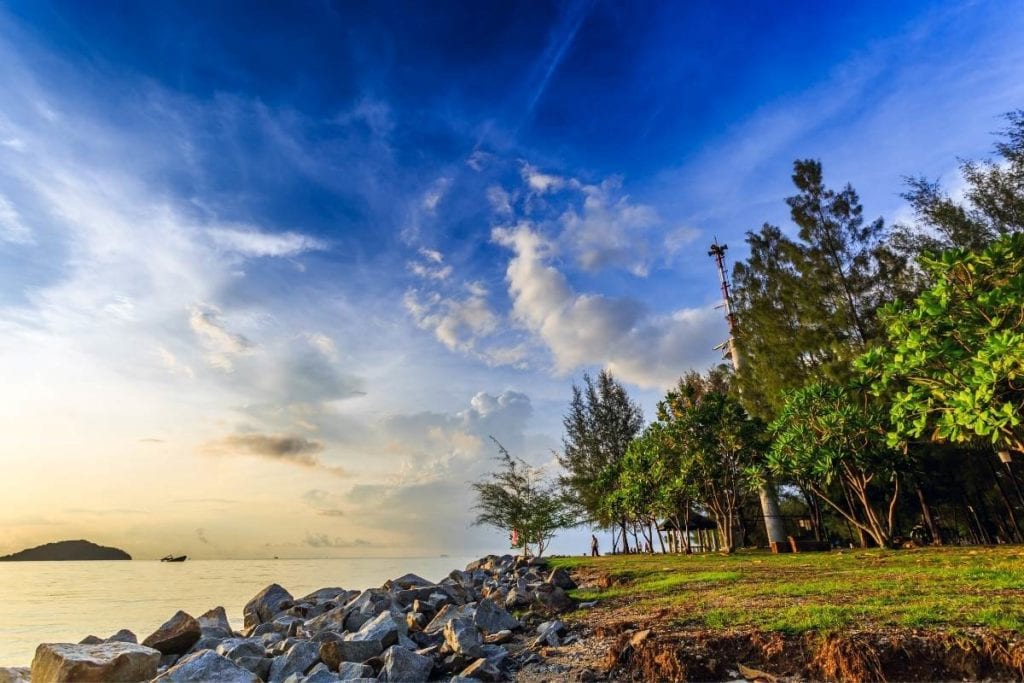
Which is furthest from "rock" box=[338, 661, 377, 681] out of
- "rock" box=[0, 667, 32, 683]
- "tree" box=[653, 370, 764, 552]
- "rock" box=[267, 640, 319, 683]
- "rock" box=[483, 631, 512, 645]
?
"tree" box=[653, 370, 764, 552]

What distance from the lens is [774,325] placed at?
856 inches

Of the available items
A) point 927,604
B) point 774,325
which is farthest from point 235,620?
point 774,325

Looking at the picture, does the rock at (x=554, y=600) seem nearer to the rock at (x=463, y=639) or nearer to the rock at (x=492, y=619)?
the rock at (x=492, y=619)

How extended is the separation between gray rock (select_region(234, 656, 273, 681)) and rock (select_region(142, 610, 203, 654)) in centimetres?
194

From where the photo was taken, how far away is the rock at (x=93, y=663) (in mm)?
4773

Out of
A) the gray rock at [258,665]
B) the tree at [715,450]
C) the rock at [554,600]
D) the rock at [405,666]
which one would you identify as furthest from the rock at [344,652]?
the tree at [715,450]

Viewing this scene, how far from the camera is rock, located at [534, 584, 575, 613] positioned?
913cm

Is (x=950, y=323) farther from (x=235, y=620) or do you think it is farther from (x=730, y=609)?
(x=235, y=620)

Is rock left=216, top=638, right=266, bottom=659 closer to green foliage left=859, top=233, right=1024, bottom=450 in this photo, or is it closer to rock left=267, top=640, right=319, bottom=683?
rock left=267, top=640, right=319, bottom=683

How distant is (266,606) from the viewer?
12.0m

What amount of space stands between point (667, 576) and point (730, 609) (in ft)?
18.2

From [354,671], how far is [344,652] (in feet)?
2.96

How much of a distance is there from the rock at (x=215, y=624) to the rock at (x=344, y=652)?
3.00 metres

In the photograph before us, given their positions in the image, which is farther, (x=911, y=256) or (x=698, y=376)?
(x=698, y=376)
